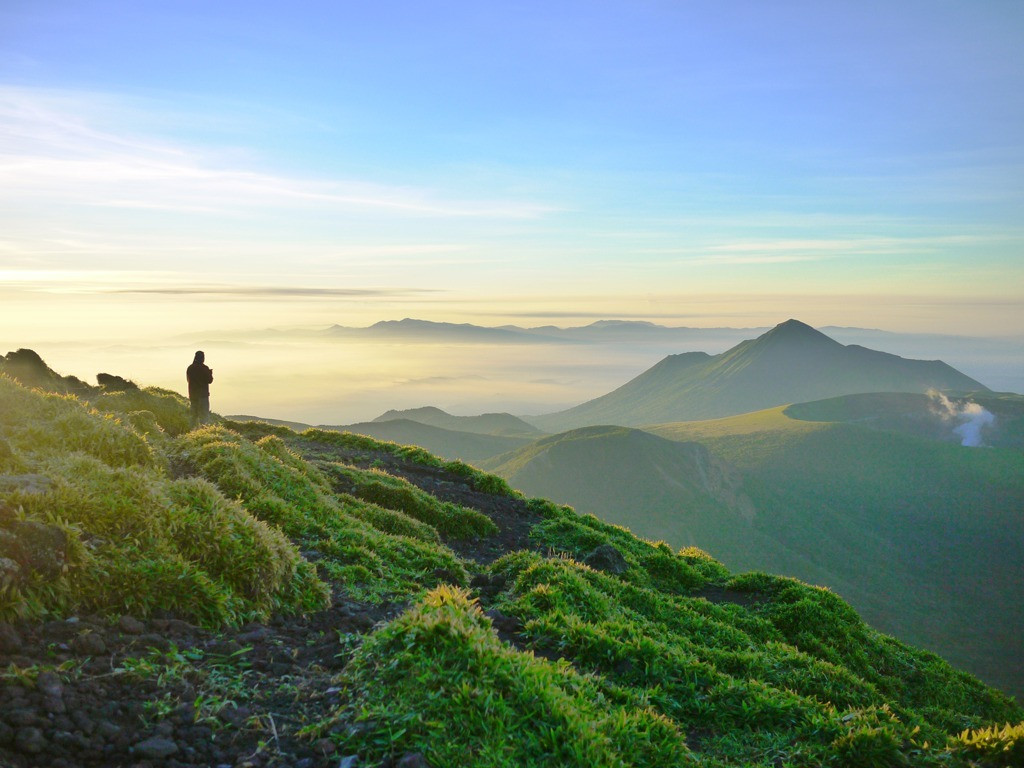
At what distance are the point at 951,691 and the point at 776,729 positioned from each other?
39.4 ft

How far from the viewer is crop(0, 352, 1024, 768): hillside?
5605 millimetres

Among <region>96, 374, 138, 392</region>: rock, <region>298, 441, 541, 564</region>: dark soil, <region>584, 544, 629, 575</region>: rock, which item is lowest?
<region>584, 544, 629, 575</region>: rock

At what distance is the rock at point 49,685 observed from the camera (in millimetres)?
5578

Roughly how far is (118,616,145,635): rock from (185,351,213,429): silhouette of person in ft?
57.9

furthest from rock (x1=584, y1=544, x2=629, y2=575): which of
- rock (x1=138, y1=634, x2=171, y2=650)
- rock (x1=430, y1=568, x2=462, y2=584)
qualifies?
rock (x1=138, y1=634, x2=171, y2=650)

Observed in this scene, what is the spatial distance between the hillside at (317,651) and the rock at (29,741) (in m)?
0.01

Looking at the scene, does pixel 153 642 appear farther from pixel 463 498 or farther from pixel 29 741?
pixel 463 498

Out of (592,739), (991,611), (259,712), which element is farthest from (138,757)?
(991,611)

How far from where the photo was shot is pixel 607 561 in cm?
1730

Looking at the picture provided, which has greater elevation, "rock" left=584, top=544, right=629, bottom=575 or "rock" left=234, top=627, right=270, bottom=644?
"rock" left=234, top=627, right=270, bottom=644

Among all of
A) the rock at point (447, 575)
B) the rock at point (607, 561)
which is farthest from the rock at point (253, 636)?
the rock at point (607, 561)

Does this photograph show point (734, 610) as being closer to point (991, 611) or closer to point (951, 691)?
point (951, 691)

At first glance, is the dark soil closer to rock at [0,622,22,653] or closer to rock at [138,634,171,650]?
rock at [138,634,171,650]

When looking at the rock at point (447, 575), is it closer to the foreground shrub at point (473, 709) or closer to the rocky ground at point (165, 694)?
the rocky ground at point (165, 694)
